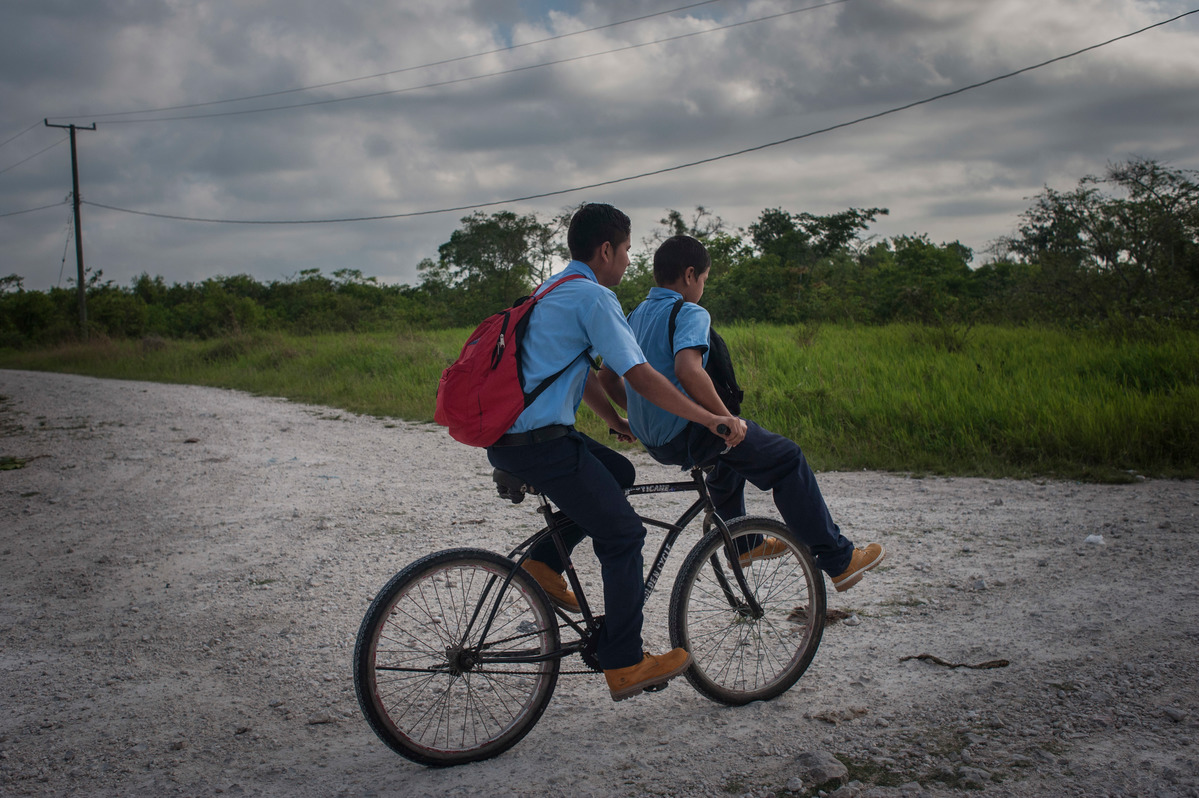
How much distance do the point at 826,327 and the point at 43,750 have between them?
16255 millimetres

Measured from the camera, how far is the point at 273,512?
251 inches

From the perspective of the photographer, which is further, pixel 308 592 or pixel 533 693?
pixel 308 592

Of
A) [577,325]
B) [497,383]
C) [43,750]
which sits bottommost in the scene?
[43,750]

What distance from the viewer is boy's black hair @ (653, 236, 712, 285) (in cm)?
320

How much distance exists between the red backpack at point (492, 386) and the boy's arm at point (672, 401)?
0.75ft

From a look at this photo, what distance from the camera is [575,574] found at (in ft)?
Answer: 9.11

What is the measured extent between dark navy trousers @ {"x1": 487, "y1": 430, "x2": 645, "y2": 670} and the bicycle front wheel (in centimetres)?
28

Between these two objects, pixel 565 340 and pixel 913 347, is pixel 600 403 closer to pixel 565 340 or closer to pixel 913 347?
pixel 565 340

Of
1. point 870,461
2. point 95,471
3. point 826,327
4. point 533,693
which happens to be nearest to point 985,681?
point 533,693

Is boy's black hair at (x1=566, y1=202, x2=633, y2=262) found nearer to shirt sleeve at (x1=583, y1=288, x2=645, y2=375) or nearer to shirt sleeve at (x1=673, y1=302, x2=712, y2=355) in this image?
shirt sleeve at (x1=583, y1=288, x2=645, y2=375)

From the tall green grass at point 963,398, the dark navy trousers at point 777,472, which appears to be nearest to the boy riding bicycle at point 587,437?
the dark navy trousers at point 777,472

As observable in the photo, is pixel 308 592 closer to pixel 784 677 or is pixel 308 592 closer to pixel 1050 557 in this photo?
pixel 784 677

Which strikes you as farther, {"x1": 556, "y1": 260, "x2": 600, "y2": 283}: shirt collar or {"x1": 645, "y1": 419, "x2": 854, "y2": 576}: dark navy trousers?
{"x1": 645, "y1": 419, "x2": 854, "y2": 576}: dark navy trousers

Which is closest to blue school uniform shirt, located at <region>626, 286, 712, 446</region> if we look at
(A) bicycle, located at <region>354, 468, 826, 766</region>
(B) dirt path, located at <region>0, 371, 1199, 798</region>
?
(A) bicycle, located at <region>354, 468, 826, 766</region>
